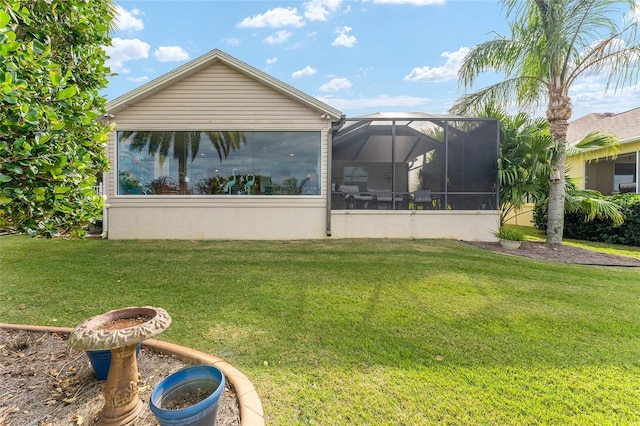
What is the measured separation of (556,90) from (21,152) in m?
10.5

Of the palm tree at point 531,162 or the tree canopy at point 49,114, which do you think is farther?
the palm tree at point 531,162

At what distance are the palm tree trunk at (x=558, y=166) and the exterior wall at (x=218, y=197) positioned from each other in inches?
238

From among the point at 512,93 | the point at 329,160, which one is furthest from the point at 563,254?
the point at 329,160

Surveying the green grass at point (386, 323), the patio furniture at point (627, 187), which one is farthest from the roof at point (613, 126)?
the green grass at point (386, 323)

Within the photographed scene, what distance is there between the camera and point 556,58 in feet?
24.6

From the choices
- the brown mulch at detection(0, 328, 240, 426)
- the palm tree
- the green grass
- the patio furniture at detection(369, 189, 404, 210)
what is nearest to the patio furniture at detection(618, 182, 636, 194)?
the palm tree

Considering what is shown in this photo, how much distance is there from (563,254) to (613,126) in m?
10.9

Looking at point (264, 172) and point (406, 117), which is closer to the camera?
point (264, 172)

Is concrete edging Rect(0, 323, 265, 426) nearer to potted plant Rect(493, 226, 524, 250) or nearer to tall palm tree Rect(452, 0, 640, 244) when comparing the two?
potted plant Rect(493, 226, 524, 250)

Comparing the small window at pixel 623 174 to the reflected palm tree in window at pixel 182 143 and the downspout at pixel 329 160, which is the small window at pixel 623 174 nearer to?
the downspout at pixel 329 160

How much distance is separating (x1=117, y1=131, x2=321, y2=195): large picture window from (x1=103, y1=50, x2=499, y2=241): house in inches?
1.1

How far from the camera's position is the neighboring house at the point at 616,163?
36.4 ft

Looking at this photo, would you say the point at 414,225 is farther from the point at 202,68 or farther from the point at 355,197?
the point at 202,68

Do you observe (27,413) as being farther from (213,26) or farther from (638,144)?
(638,144)
